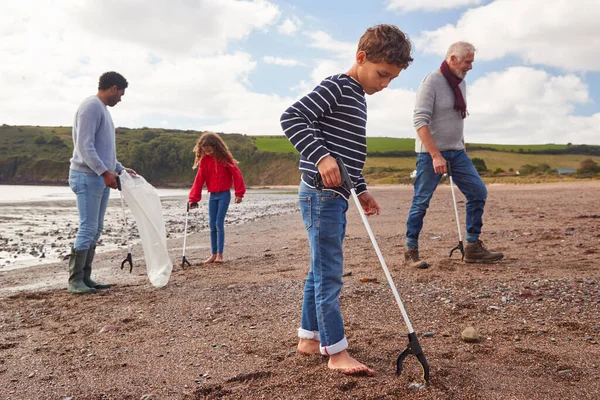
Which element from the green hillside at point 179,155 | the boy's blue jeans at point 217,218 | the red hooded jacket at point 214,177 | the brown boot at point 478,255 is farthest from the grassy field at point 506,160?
the brown boot at point 478,255

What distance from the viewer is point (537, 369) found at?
2.98 metres

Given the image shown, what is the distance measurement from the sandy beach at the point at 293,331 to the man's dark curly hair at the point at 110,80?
247cm

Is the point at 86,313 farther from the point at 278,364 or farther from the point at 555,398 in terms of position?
the point at 555,398

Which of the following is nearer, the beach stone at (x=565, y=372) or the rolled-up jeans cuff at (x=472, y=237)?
the beach stone at (x=565, y=372)

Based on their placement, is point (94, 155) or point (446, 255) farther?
point (446, 255)

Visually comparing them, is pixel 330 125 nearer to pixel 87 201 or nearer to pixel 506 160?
pixel 87 201

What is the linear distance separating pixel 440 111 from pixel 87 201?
4.34 m

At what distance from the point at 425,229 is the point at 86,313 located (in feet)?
23.6

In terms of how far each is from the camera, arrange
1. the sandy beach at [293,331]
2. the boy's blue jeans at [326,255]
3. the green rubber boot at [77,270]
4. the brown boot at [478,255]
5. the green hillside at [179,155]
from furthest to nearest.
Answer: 1. the green hillside at [179,155]
2. the brown boot at [478,255]
3. the green rubber boot at [77,270]
4. the boy's blue jeans at [326,255]
5. the sandy beach at [293,331]

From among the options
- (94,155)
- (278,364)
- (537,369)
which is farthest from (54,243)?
(537,369)

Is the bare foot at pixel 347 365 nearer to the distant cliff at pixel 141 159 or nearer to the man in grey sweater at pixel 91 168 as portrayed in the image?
the man in grey sweater at pixel 91 168

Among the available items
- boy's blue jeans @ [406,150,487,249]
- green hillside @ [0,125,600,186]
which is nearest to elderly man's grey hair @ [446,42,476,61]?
boy's blue jeans @ [406,150,487,249]

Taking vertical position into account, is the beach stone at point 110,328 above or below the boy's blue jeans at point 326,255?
below

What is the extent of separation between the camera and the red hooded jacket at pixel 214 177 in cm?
803
